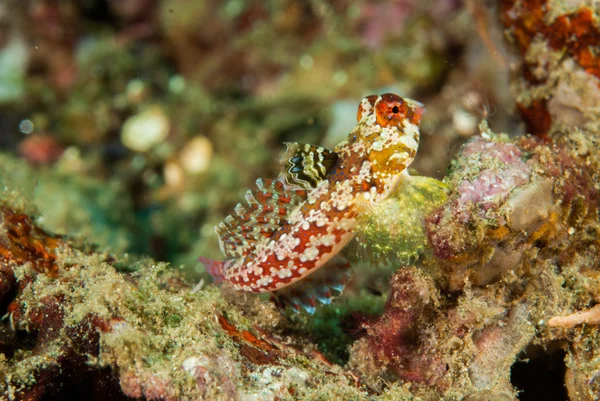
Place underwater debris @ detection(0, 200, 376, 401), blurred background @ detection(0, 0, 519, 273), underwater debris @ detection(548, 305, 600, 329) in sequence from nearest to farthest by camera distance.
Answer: underwater debris @ detection(0, 200, 376, 401), underwater debris @ detection(548, 305, 600, 329), blurred background @ detection(0, 0, 519, 273)

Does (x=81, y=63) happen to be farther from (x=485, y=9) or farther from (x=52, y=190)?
(x=485, y=9)

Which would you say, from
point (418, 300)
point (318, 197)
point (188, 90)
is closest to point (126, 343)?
point (318, 197)

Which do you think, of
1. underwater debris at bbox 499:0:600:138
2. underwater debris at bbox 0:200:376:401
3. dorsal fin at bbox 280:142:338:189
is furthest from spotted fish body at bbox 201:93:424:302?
underwater debris at bbox 499:0:600:138

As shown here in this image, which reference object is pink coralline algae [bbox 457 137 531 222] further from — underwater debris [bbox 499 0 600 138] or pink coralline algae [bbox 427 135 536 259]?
underwater debris [bbox 499 0 600 138]

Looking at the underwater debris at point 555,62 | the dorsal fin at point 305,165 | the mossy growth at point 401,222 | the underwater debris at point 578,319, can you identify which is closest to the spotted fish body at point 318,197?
the dorsal fin at point 305,165

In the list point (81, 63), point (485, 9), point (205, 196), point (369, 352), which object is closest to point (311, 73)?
point (205, 196)

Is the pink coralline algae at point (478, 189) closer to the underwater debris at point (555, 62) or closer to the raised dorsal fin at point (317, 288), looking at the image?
the raised dorsal fin at point (317, 288)
